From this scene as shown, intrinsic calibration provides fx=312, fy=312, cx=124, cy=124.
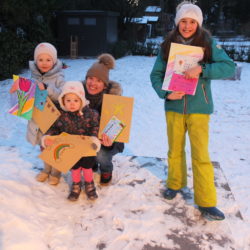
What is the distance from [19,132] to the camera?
5.57 metres

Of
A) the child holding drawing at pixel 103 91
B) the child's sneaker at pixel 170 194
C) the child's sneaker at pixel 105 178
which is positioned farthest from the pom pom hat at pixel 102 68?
the child's sneaker at pixel 170 194

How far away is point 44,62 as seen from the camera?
119 inches

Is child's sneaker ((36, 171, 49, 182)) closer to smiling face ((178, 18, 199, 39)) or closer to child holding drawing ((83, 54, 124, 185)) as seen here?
child holding drawing ((83, 54, 124, 185))

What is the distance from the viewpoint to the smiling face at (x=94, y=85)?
305cm

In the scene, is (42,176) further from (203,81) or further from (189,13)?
(189,13)

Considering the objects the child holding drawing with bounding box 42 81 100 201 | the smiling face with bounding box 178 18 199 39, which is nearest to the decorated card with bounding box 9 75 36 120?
the child holding drawing with bounding box 42 81 100 201

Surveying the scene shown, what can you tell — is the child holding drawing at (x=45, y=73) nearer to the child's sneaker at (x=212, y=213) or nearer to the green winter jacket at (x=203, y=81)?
the green winter jacket at (x=203, y=81)

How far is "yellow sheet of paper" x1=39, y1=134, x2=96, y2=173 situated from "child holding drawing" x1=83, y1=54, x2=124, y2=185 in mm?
192

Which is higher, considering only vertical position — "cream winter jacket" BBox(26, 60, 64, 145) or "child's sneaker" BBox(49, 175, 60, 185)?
Result: "cream winter jacket" BBox(26, 60, 64, 145)

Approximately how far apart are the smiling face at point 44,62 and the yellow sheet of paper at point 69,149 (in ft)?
2.31

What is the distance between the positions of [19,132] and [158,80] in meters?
3.53

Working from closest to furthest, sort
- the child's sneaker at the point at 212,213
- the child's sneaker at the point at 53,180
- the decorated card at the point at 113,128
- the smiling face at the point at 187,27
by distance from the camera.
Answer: the smiling face at the point at 187,27
the child's sneaker at the point at 212,213
the decorated card at the point at 113,128
the child's sneaker at the point at 53,180

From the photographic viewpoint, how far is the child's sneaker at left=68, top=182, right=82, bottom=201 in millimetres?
2991

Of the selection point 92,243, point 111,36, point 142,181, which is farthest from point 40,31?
point 92,243
